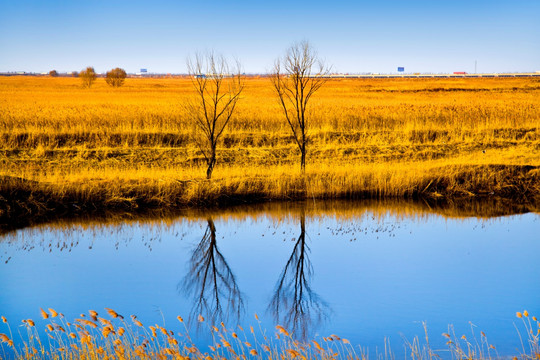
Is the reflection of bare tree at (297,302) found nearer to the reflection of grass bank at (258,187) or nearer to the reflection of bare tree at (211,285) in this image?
the reflection of bare tree at (211,285)

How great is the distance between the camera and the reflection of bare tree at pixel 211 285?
8.03 meters

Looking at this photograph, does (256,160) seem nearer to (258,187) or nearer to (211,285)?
(258,187)

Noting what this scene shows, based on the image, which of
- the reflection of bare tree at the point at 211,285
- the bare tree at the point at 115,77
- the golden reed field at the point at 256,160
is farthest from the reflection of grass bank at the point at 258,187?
the bare tree at the point at 115,77

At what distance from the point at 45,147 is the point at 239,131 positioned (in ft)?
21.0

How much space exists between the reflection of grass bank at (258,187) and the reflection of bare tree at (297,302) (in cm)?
363

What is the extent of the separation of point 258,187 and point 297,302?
18.3ft

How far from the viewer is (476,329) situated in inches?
285

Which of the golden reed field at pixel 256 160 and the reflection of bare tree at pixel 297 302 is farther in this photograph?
the golden reed field at pixel 256 160

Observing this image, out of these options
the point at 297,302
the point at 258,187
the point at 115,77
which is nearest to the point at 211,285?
the point at 297,302

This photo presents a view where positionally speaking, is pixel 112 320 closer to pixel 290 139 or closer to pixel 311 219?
pixel 311 219

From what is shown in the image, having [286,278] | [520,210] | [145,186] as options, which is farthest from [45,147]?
[520,210]

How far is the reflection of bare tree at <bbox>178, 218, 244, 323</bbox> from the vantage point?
8031 mm

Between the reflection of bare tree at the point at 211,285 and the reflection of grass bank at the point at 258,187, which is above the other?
the reflection of grass bank at the point at 258,187

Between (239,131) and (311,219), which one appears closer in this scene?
(311,219)
